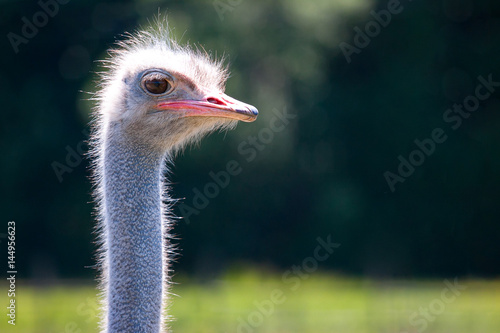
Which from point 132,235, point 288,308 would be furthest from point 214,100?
point 288,308

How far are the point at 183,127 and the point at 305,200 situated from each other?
16.5 m

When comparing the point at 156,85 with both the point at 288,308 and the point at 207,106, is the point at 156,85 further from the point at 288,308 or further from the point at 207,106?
the point at 288,308

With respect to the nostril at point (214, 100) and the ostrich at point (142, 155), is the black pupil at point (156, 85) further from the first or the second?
the nostril at point (214, 100)

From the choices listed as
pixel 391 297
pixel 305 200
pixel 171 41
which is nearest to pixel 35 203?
pixel 305 200

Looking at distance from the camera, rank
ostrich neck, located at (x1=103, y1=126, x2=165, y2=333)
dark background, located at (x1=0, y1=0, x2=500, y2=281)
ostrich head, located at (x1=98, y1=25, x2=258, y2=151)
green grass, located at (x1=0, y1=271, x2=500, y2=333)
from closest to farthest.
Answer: ostrich neck, located at (x1=103, y1=126, x2=165, y2=333) → ostrich head, located at (x1=98, y1=25, x2=258, y2=151) → green grass, located at (x1=0, y1=271, x2=500, y2=333) → dark background, located at (x1=0, y1=0, x2=500, y2=281)

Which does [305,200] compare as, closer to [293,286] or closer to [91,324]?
[293,286]

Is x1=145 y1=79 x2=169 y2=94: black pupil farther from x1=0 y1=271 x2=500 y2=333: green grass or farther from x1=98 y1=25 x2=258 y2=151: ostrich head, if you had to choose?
x1=0 y1=271 x2=500 y2=333: green grass

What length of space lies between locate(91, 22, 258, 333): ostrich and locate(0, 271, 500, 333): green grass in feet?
13.8

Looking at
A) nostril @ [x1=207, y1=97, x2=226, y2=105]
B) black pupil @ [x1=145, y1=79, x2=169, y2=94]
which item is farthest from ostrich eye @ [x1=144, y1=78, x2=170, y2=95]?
nostril @ [x1=207, y1=97, x2=226, y2=105]

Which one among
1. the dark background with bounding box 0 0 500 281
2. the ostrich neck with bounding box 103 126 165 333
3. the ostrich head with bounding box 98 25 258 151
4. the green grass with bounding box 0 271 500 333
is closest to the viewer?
the ostrich neck with bounding box 103 126 165 333

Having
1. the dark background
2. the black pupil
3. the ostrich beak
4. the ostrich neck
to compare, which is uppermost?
the dark background

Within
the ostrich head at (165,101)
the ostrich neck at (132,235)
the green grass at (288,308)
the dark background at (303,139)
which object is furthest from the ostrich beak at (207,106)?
the dark background at (303,139)

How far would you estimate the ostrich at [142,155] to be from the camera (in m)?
3.16

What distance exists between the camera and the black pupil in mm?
3469
